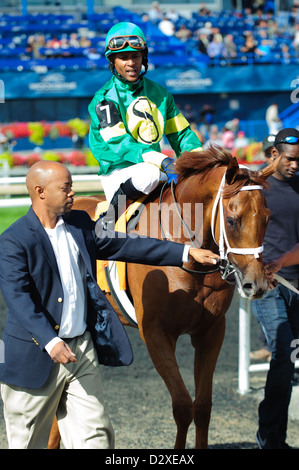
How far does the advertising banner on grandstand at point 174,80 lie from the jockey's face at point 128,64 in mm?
17568

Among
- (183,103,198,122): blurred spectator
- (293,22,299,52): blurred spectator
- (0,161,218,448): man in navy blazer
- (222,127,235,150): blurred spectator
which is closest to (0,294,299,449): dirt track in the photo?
(0,161,218,448): man in navy blazer

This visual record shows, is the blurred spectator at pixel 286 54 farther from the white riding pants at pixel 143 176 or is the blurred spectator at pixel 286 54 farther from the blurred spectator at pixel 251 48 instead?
the white riding pants at pixel 143 176

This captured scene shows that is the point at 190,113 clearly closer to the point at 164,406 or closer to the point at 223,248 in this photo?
the point at 164,406

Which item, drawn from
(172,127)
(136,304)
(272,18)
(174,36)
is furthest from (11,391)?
(272,18)

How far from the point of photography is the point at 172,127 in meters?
4.18

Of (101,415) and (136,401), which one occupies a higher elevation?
(101,415)

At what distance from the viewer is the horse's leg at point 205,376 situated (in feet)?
Result: 12.2

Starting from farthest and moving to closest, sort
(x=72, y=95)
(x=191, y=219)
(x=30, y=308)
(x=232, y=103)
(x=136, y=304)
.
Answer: (x=232, y=103) < (x=72, y=95) < (x=136, y=304) < (x=191, y=219) < (x=30, y=308)

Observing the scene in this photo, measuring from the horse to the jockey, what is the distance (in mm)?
183

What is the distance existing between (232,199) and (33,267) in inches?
42.4

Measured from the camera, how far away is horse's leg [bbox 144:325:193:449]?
11.6 feet

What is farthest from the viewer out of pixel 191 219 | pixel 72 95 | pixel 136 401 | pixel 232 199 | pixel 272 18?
pixel 272 18

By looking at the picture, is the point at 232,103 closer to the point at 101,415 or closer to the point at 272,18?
the point at 272,18

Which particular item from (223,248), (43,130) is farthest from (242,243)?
(43,130)
